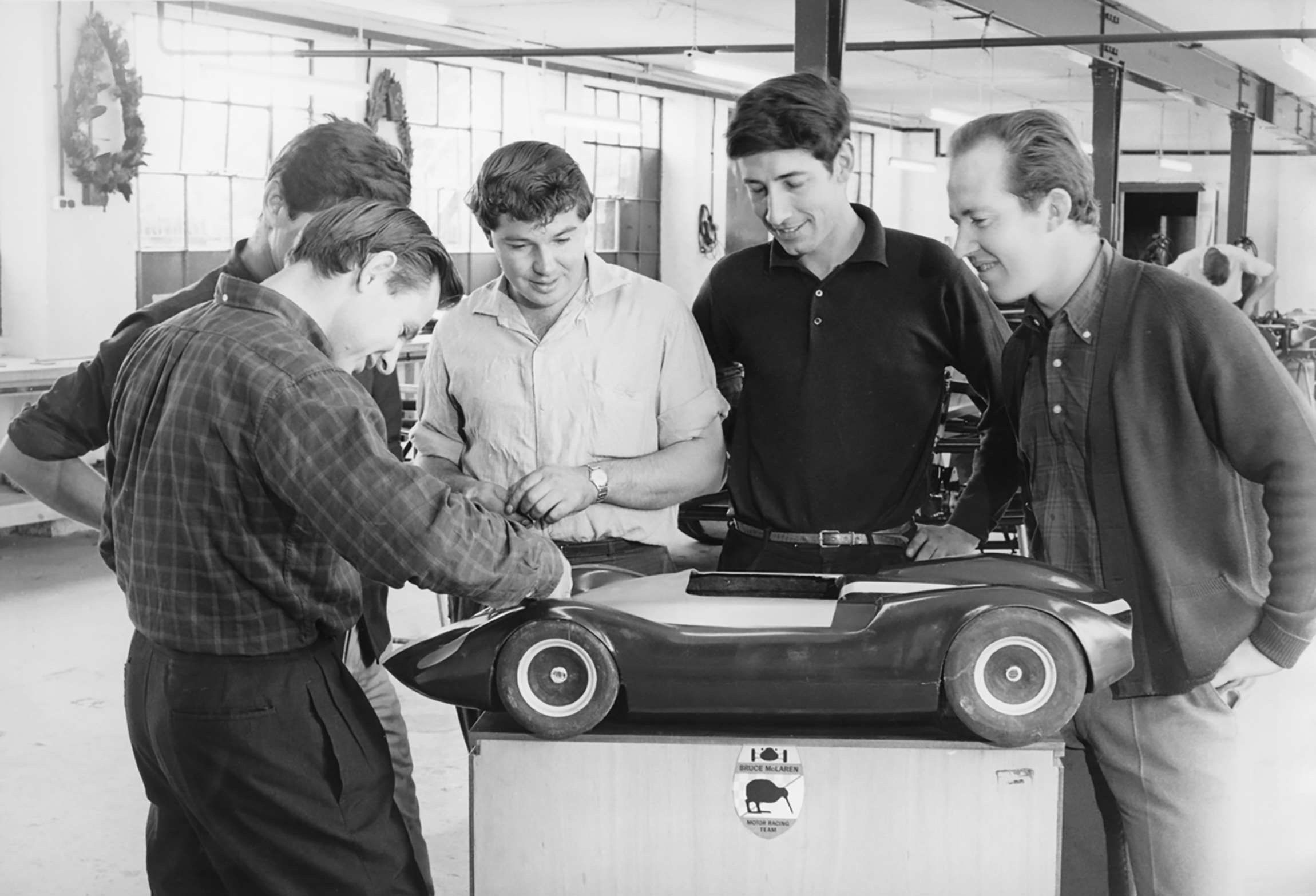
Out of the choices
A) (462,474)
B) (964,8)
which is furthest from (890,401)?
(964,8)

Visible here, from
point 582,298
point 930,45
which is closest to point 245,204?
point 930,45

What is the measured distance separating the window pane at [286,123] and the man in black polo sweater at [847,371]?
902cm

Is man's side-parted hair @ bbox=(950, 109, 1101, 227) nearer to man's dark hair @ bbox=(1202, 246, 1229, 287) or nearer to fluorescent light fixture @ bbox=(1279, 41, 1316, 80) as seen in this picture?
man's dark hair @ bbox=(1202, 246, 1229, 287)

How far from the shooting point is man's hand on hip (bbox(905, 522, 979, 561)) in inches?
84.7

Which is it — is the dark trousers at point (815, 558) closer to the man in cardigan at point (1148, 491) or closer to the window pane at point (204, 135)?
the man in cardigan at point (1148, 491)

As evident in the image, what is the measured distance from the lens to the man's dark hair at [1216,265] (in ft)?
30.7

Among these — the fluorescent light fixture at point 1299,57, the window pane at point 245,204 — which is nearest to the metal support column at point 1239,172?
the fluorescent light fixture at point 1299,57

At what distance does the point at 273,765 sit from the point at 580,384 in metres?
0.77

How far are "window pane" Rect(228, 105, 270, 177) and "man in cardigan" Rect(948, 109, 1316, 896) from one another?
9361 millimetres

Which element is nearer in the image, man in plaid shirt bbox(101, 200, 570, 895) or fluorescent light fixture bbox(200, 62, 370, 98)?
man in plaid shirt bbox(101, 200, 570, 895)

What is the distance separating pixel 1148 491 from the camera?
1.77 meters

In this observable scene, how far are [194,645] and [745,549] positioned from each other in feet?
3.15

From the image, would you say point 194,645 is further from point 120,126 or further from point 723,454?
point 120,126

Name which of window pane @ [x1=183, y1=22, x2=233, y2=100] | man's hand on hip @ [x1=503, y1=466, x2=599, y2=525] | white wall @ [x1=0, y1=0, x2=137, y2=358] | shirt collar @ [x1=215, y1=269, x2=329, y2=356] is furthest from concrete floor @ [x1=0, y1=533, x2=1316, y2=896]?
window pane @ [x1=183, y1=22, x2=233, y2=100]
